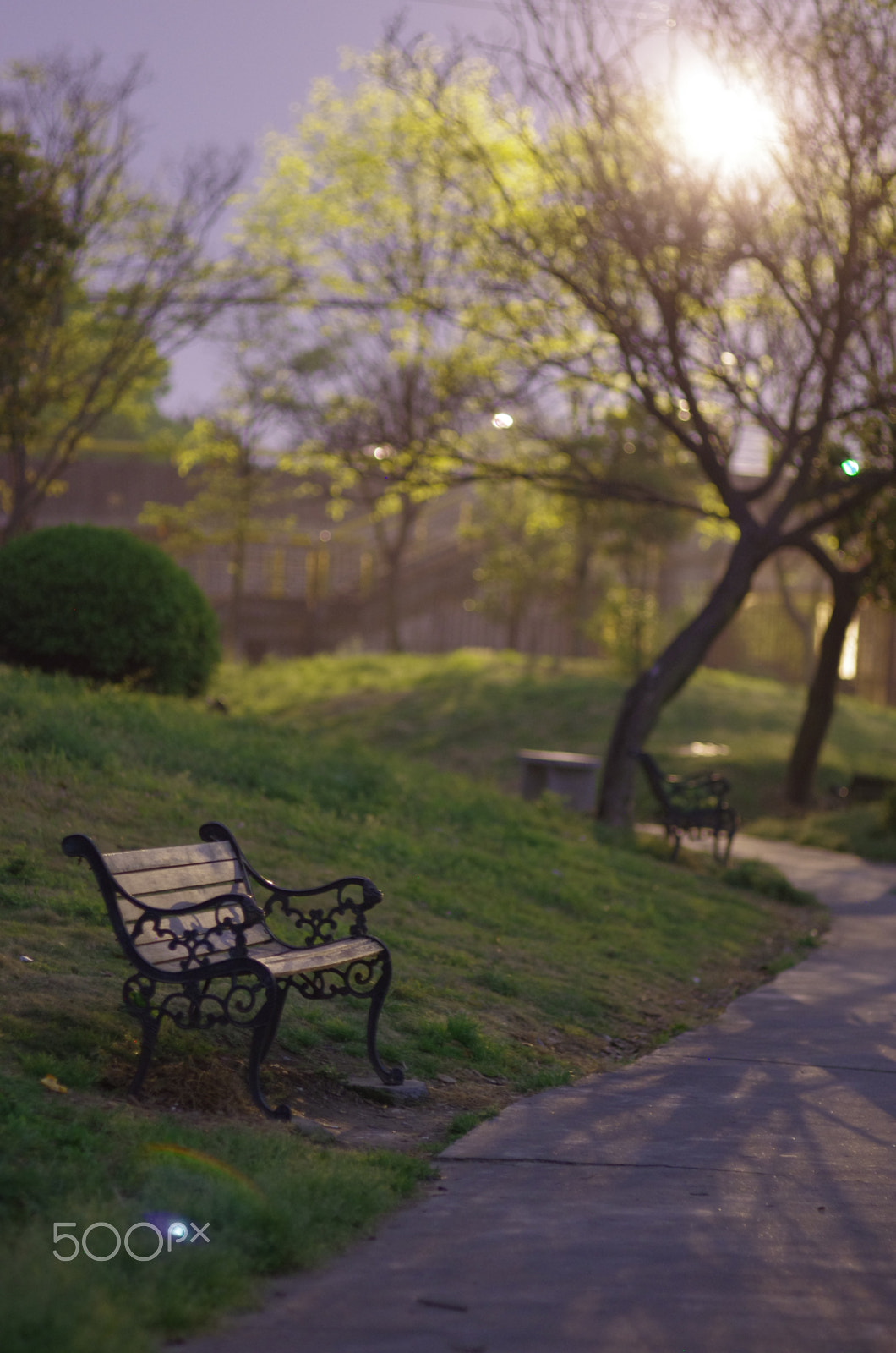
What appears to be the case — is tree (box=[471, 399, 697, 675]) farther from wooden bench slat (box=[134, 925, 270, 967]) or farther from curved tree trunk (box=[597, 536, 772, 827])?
wooden bench slat (box=[134, 925, 270, 967])

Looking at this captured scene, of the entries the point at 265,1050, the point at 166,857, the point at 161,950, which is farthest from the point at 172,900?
the point at 265,1050

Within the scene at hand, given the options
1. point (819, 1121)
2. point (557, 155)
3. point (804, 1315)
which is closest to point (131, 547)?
point (557, 155)

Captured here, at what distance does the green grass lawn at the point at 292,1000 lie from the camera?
4.01 m

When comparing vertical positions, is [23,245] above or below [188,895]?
above

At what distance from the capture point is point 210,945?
550cm

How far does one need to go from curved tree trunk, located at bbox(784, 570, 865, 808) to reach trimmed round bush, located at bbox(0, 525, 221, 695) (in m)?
8.82

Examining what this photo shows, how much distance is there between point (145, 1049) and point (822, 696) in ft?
50.5

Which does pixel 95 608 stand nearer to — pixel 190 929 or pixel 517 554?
pixel 190 929

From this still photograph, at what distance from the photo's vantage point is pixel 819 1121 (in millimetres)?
5949

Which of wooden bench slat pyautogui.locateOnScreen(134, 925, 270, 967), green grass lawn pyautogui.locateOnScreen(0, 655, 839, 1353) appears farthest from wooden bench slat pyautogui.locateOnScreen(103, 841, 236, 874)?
green grass lawn pyautogui.locateOnScreen(0, 655, 839, 1353)

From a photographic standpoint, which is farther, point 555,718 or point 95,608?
point 555,718

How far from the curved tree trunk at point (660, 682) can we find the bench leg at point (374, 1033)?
9303mm

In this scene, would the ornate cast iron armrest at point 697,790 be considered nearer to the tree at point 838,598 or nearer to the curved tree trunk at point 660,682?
the curved tree trunk at point 660,682

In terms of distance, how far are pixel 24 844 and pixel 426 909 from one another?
2.64m
